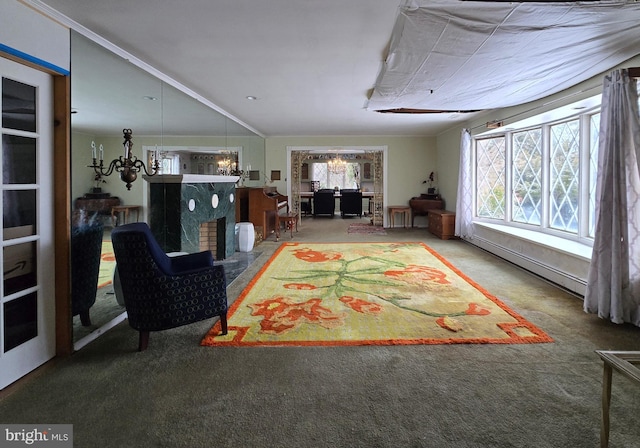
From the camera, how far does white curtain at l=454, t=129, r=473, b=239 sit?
6.60 metres

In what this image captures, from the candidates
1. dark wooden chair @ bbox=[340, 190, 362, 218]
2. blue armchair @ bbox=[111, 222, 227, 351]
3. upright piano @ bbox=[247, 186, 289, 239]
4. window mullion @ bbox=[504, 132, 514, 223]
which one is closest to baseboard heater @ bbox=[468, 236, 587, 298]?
window mullion @ bbox=[504, 132, 514, 223]

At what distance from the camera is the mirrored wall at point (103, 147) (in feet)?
8.34

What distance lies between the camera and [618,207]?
2.89m

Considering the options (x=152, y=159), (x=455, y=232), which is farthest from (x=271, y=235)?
(x=152, y=159)

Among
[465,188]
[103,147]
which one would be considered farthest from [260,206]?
[103,147]

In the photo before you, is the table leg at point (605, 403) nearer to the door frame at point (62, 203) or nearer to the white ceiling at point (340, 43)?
the white ceiling at point (340, 43)

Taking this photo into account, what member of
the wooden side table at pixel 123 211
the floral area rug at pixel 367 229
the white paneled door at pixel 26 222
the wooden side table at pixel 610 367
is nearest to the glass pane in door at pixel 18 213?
the white paneled door at pixel 26 222

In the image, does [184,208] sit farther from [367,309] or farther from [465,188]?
[465,188]

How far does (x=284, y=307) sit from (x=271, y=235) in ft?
15.1

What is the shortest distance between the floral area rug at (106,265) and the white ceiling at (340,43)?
930mm

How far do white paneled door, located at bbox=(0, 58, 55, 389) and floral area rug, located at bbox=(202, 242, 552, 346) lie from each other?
1.02m

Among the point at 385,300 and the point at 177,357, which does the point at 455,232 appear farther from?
the point at 177,357

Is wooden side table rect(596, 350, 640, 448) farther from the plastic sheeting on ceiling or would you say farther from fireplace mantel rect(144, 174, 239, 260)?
fireplace mantel rect(144, 174, 239, 260)

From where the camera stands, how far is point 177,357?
240cm
